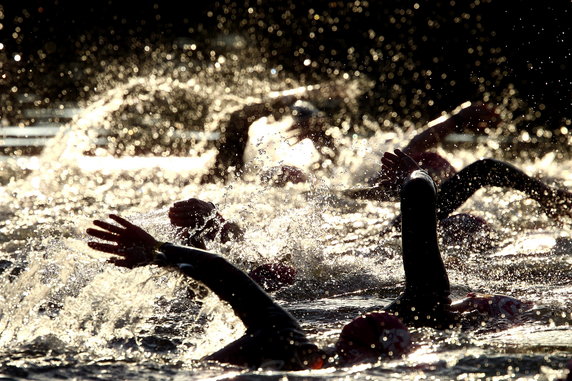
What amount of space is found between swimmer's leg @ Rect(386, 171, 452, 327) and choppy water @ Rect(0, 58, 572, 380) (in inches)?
6.0

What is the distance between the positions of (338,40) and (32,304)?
1844 centimetres

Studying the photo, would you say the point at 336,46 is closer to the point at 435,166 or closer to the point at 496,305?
the point at 435,166

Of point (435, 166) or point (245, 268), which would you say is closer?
point (245, 268)

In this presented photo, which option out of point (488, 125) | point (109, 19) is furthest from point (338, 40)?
point (488, 125)

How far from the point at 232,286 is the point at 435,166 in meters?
4.06

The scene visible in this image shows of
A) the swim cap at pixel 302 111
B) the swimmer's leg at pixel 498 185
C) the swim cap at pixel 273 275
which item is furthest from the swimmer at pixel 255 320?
the swim cap at pixel 302 111

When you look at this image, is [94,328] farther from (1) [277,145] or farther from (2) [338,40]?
(2) [338,40]

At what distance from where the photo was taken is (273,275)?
527 cm

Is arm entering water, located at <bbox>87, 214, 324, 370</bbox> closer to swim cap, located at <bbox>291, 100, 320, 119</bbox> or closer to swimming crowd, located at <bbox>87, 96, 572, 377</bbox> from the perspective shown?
swimming crowd, located at <bbox>87, 96, 572, 377</bbox>

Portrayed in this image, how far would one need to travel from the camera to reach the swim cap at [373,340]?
3250 mm

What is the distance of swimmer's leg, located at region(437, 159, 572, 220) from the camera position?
17.4ft

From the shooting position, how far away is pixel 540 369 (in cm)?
313

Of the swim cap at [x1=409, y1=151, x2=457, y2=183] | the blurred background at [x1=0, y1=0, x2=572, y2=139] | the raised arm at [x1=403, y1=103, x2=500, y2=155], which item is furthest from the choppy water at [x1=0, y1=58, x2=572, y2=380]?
the blurred background at [x1=0, y1=0, x2=572, y2=139]

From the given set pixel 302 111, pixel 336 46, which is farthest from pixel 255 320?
pixel 336 46
